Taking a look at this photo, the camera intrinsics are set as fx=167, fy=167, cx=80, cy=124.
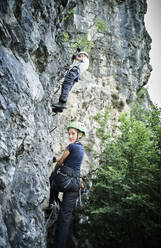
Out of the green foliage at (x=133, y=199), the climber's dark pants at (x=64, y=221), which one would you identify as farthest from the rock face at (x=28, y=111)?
the green foliage at (x=133, y=199)

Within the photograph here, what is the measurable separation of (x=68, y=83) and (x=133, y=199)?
4.03 meters

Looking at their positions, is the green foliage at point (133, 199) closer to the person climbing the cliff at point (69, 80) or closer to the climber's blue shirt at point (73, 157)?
the climber's blue shirt at point (73, 157)

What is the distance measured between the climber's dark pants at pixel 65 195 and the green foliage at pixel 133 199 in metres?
0.70

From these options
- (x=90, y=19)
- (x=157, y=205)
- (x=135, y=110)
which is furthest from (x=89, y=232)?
(x=90, y=19)

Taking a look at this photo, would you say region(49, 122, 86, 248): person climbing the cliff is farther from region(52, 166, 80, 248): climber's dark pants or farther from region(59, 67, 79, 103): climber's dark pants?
region(59, 67, 79, 103): climber's dark pants

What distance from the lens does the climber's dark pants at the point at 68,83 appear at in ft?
18.3

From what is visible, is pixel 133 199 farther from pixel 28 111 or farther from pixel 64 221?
pixel 28 111

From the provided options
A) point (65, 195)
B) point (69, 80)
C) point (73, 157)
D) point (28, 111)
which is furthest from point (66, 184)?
point (69, 80)

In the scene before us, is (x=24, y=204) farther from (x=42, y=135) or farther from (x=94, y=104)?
(x=94, y=104)

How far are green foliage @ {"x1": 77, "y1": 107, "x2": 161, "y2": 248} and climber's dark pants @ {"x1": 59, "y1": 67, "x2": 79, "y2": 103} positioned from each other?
8.00ft

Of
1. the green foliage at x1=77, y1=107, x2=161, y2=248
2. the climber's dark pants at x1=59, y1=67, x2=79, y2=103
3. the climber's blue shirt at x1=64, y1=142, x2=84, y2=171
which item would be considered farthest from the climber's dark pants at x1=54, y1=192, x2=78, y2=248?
the climber's dark pants at x1=59, y1=67, x2=79, y2=103

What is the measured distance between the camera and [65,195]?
4574 mm

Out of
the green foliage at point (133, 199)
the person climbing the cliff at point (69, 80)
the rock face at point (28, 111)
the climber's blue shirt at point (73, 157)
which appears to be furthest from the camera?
the person climbing the cliff at point (69, 80)

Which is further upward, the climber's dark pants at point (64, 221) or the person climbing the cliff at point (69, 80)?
the person climbing the cliff at point (69, 80)
